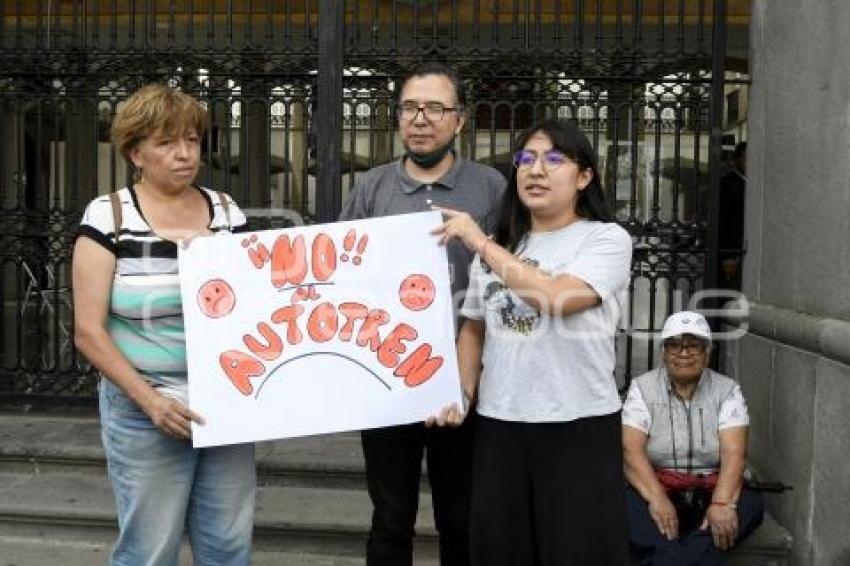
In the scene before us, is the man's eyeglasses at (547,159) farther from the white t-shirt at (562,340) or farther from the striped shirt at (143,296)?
the striped shirt at (143,296)

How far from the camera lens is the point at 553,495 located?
291 cm

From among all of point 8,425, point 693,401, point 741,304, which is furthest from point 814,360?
point 8,425

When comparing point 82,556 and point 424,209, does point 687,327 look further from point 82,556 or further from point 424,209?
point 82,556

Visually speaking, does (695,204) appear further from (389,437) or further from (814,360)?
(389,437)

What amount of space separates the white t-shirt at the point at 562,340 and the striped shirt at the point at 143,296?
979 millimetres

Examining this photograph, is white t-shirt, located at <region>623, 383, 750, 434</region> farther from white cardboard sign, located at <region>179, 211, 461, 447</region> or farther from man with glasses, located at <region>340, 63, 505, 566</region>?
white cardboard sign, located at <region>179, 211, 461, 447</region>

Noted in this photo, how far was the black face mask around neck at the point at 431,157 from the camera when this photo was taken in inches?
131

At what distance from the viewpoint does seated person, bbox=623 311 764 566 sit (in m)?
4.22

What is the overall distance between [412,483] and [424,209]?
968 mm

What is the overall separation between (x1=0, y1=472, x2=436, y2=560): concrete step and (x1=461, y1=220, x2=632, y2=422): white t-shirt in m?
2.23

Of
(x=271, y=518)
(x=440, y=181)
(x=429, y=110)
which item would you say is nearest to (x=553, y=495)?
(x=440, y=181)

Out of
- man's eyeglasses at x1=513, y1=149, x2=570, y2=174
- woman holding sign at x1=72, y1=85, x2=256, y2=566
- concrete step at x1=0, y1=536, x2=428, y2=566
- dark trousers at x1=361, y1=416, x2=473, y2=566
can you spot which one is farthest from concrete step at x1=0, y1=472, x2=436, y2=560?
man's eyeglasses at x1=513, y1=149, x2=570, y2=174

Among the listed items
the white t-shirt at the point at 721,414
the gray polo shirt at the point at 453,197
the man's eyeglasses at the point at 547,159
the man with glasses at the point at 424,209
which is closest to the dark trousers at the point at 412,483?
the man with glasses at the point at 424,209

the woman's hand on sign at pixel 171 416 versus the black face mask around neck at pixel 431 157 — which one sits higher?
the black face mask around neck at pixel 431 157
